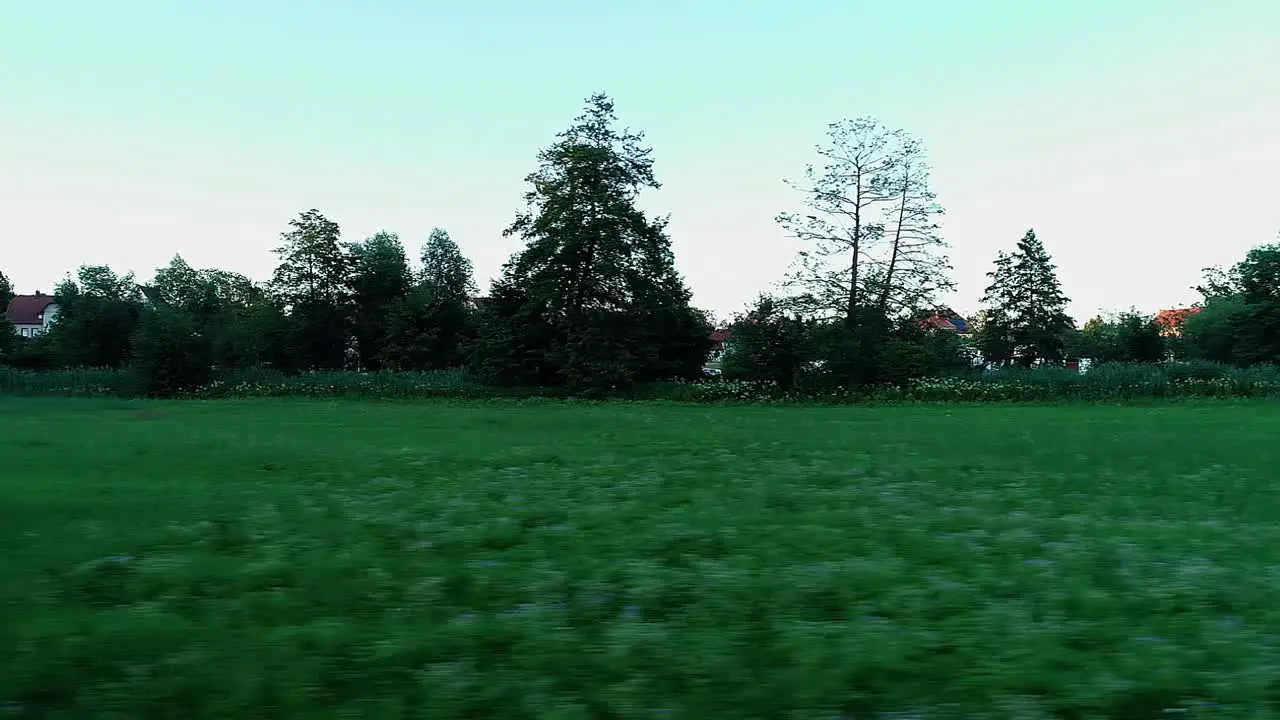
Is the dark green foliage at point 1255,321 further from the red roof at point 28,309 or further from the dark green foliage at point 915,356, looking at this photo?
the red roof at point 28,309

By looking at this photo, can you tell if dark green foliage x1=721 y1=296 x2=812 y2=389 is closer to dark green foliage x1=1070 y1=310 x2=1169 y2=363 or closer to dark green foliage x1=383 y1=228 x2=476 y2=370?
dark green foliage x1=383 y1=228 x2=476 y2=370

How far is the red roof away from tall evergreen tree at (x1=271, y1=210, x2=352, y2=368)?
10350 centimetres

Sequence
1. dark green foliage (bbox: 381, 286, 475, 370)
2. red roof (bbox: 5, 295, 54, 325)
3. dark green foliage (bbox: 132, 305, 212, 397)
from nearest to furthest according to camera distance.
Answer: dark green foliage (bbox: 132, 305, 212, 397) → dark green foliage (bbox: 381, 286, 475, 370) → red roof (bbox: 5, 295, 54, 325)

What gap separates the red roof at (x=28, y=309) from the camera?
146750 millimetres

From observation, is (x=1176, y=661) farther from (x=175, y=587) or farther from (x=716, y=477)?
(x=716, y=477)

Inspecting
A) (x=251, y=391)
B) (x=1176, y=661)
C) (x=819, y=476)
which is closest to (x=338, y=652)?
(x=1176, y=661)

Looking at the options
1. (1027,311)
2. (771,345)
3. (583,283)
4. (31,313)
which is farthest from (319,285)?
(31,313)

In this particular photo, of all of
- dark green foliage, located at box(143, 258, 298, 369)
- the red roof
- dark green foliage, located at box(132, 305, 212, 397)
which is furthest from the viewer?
the red roof

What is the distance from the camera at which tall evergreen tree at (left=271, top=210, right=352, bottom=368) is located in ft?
252

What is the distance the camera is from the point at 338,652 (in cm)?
493

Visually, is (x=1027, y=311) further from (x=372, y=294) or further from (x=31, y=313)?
(x=31, y=313)

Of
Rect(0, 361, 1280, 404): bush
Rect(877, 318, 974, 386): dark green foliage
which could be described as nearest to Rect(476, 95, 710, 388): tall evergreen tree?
Rect(0, 361, 1280, 404): bush

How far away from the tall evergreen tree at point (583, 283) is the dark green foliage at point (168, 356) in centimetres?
1880

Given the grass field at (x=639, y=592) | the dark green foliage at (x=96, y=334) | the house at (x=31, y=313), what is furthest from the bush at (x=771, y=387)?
the house at (x=31, y=313)
